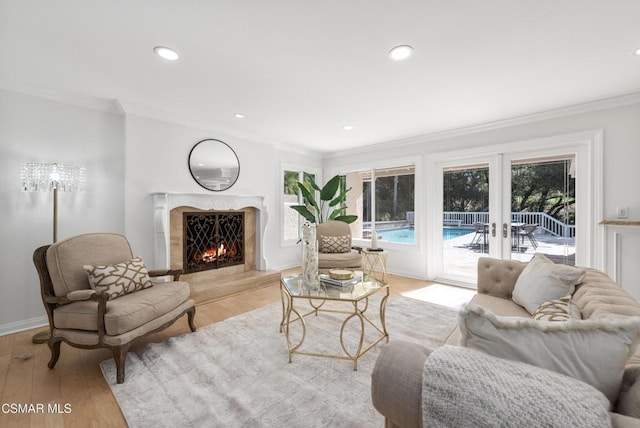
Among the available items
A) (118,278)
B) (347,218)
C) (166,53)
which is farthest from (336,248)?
(166,53)

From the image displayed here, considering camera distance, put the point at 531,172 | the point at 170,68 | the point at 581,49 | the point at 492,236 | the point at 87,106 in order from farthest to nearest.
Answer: the point at 492,236 < the point at 531,172 < the point at 87,106 < the point at 170,68 < the point at 581,49

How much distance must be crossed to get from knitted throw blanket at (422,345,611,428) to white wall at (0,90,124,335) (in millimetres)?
3663

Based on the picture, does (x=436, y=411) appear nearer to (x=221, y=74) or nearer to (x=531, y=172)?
(x=221, y=74)

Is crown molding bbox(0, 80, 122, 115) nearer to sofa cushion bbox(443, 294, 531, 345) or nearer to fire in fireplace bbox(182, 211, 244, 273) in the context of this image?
fire in fireplace bbox(182, 211, 244, 273)

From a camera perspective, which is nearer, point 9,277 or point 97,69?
point 97,69

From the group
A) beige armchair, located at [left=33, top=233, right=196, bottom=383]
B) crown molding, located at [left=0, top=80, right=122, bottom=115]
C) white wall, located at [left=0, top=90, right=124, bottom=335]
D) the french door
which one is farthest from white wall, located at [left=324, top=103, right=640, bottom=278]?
white wall, located at [left=0, top=90, right=124, bottom=335]

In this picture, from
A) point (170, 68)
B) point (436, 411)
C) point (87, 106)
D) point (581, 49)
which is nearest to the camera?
point (436, 411)

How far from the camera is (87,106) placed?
3.00m

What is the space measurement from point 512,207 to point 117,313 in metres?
4.56

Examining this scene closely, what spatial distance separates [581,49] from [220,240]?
4.35m

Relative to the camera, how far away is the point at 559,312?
1.32 metres

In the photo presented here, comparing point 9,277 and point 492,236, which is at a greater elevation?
point 492,236

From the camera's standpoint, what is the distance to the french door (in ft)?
10.8

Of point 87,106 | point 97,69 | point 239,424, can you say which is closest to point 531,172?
point 239,424
